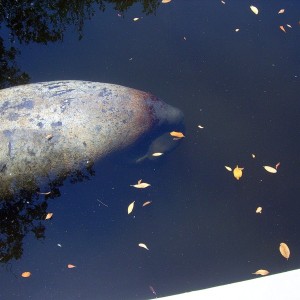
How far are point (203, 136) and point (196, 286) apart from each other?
185 centimetres

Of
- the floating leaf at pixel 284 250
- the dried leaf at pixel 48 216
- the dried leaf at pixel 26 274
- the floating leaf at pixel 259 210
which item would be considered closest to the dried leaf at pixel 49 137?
the dried leaf at pixel 48 216

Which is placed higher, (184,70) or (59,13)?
(59,13)

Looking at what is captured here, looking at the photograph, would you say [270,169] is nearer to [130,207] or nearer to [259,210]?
[259,210]

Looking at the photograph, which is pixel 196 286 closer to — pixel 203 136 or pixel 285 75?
pixel 203 136

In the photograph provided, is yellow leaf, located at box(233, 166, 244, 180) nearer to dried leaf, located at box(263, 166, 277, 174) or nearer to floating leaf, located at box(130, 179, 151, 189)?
dried leaf, located at box(263, 166, 277, 174)

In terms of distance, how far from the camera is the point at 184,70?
544 cm

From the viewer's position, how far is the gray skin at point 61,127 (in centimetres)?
375

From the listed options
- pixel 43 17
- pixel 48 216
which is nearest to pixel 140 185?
pixel 48 216

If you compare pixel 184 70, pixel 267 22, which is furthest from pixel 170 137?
pixel 267 22

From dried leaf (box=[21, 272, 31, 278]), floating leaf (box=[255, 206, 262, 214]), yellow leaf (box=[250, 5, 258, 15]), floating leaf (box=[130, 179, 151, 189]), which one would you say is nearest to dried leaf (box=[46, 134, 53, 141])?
floating leaf (box=[130, 179, 151, 189])

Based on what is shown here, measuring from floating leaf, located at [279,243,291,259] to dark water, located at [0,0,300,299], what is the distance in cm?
4

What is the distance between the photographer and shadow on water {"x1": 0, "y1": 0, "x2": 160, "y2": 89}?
19.0 ft

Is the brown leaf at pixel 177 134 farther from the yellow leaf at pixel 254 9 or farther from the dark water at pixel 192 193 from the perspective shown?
the yellow leaf at pixel 254 9

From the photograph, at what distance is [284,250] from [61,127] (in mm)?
2660
